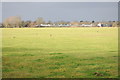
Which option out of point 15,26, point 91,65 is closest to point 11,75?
point 91,65

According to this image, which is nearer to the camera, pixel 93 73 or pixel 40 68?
pixel 93 73

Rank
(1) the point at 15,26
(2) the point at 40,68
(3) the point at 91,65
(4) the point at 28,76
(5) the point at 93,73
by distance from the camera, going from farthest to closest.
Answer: (1) the point at 15,26, (3) the point at 91,65, (2) the point at 40,68, (5) the point at 93,73, (4) the point at 28,76

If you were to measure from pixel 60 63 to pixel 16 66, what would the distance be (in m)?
2.16

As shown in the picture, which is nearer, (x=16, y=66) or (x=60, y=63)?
(x=16, y=66)

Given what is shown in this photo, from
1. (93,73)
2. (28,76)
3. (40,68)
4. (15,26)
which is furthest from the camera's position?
(15,26)

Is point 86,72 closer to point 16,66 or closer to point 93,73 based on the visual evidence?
point 93,73

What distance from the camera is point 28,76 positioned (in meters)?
10.2

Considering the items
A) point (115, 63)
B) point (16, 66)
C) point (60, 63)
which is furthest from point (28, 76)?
point (115, 63)

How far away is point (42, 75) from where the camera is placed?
10477 mm

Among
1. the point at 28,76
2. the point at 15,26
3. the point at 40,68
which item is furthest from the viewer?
the point at 15,26

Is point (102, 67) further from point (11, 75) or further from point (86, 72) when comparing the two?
point (11, 75)

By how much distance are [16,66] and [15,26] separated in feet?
270

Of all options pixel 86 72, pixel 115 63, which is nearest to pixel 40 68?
pixel 86 72

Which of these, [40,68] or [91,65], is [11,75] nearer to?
[40,68]
